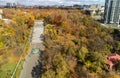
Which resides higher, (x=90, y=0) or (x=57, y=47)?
(x=90, y=0)

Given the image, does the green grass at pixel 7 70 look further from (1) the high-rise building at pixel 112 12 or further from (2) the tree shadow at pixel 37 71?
(1) the high-rise building at pixel 112 12

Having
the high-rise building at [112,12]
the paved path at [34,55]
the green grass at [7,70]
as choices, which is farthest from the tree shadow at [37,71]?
the high-rise building at [112,12]

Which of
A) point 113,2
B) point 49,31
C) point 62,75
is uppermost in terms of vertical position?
point 113,2

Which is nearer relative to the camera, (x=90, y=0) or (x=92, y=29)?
(x=92, y=29)

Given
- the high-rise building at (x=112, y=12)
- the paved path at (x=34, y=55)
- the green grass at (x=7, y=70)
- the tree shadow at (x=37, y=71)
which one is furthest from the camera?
the high-rise building at (x=112, y=12)

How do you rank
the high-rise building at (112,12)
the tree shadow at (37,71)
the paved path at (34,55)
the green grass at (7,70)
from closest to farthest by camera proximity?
the tree shadow at (37,71)
the green grass at (7,70)
the paved path at (34,55)
the high-rise building at (112,12)

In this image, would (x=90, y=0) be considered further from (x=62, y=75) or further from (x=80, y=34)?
(x=62, y=75)

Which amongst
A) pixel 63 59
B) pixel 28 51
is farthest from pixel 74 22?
pixel 63 59
